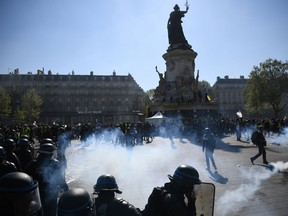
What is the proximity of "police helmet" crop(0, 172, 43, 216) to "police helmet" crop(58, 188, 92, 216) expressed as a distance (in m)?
0.22

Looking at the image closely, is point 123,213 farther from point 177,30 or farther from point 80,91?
point 80,91

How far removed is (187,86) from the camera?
3716 cm

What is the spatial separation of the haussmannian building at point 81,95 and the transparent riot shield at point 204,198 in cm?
7922

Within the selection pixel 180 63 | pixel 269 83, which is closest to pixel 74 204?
pixel 180 63

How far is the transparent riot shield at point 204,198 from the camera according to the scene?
2.74 m

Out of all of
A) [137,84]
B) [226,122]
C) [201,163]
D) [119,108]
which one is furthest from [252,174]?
[137,84]

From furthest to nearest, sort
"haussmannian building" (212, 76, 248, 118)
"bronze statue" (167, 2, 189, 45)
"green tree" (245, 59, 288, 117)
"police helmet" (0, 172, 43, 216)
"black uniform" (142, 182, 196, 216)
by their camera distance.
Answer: "haussmannian building" (212, 76, 248, 118) → "green tree" (245, 59, 288, 117) → "bronze statue" (167, 2, 189, 45) → "black uniform" (142, 182, 196, 216) → "police helmet" (0, 172, 43, 216)

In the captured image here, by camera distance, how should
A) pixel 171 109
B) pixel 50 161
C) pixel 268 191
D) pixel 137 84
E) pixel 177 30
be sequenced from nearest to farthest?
pixel 50 161, pixel 268 191, pixel 171 109, pixel 177 30, pixel 137 84

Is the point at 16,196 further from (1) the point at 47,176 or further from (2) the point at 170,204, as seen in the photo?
(1) the point at 47,176

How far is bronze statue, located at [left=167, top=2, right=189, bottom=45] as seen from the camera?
39.7 meters

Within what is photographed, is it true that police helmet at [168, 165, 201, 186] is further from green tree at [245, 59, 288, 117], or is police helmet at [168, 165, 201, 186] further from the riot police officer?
green tree at [245, 59, 288, 117]

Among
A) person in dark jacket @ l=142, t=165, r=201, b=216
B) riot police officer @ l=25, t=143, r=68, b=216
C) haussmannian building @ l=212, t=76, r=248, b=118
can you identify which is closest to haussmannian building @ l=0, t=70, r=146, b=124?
haussmannian building @ l=212, t=76, r=248, b=118

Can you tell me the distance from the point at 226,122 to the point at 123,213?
105 ft

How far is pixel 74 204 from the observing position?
6.98ft
